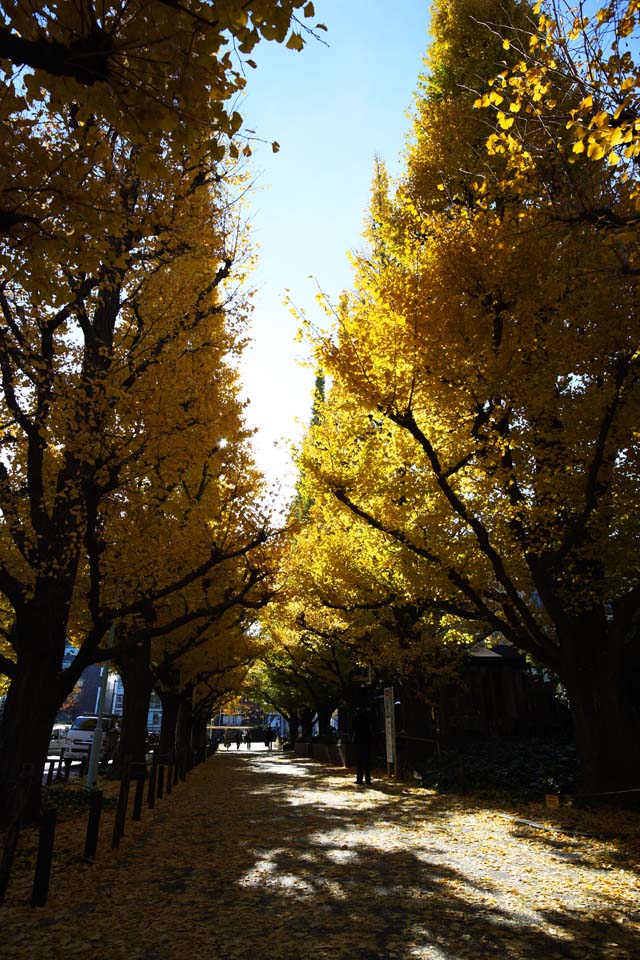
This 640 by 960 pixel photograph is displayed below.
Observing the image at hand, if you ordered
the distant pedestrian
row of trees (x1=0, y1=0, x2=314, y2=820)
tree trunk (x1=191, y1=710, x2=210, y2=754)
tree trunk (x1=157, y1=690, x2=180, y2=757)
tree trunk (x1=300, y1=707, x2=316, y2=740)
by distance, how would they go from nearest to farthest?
row of trees (x1=0, y1=0, x2=314, y2=820)
the distant pedestrian
tree trunk (x1=157, y1=690, x2=180, y2=757)
tree trunk (x1=191, y1=710, x2=210, y2=754)
tree trunk (x1=300, y1=707, x2=316, y2=740)

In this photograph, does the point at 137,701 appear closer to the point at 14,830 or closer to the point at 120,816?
the point at 120,816

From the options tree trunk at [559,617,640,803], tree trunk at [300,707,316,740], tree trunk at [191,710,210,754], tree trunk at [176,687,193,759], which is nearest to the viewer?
tree trunk at [559,617,640,803]

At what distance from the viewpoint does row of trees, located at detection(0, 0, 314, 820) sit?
3176mm

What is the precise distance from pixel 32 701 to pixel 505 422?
7.83m

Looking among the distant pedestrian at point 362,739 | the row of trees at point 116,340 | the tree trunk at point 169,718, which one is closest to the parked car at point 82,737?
the tree trunk at point 169,718

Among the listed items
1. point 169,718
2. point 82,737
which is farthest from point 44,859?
point 82,737

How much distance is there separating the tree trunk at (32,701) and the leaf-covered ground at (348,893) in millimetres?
1046

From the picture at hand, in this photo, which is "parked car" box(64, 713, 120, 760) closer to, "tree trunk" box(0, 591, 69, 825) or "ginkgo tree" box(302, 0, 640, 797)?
"tree trunk" box(0, 591, 69, 825)

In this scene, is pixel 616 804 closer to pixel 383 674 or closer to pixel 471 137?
pixel 383 674

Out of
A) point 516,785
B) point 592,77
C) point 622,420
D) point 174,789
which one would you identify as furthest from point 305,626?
point 592,77

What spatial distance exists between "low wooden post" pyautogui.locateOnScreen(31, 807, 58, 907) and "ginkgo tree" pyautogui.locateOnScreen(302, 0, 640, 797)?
5813 millimetres

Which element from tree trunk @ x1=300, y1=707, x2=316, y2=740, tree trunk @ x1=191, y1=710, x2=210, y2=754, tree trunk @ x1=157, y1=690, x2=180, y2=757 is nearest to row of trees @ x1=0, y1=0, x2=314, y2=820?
tree trunk @ x1=157, y1=690, x2=180, y2=757

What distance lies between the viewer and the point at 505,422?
30.6ft

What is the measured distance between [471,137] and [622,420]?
6723mm
